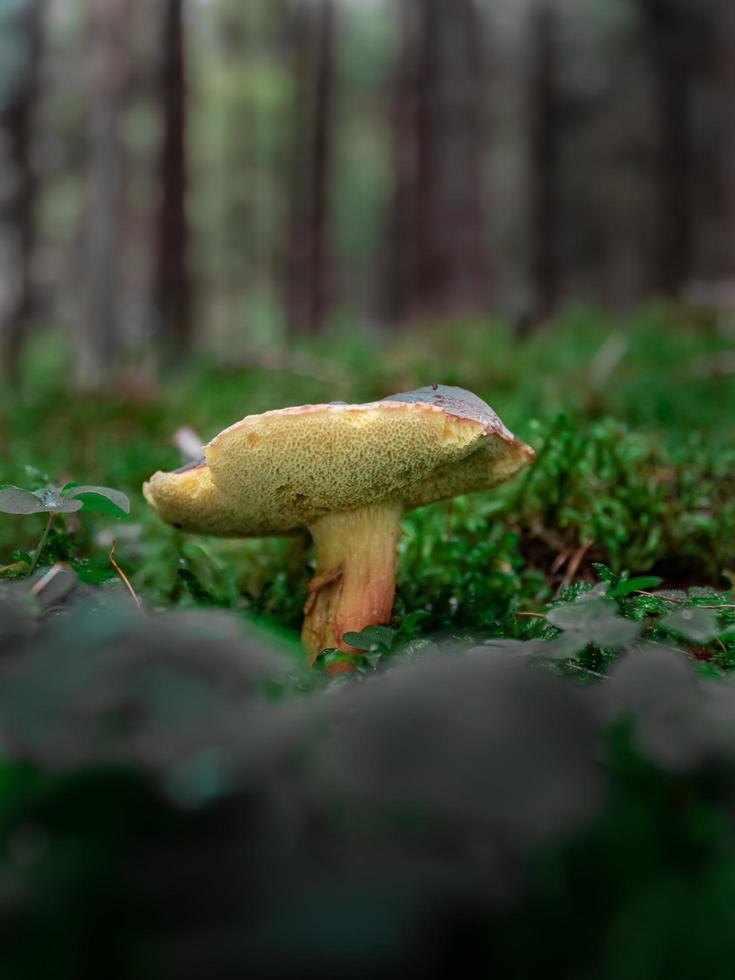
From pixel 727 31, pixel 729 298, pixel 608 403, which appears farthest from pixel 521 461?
pixel 727 31

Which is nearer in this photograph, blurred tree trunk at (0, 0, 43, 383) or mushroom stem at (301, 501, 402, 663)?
mushroom stem at (301, 501, 402, 663)

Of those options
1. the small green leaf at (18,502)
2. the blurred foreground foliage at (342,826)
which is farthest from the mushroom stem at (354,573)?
the blurred foreground foliage at (342,826)

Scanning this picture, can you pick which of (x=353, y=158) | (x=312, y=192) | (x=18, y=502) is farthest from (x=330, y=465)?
(x=353, y=158)

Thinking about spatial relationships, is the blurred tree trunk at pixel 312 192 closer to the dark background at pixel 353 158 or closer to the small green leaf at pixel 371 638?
the dark background at pixel 353 158

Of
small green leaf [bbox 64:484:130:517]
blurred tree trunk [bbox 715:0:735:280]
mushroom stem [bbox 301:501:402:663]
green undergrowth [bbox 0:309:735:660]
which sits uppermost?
blurred tree trunk [bbox 715:0:735:280]

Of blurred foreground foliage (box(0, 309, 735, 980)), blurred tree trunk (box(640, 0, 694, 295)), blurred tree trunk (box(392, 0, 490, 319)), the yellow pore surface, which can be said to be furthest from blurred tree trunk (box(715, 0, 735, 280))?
blurred foreground foliage (box(0, 309, 735, 980))

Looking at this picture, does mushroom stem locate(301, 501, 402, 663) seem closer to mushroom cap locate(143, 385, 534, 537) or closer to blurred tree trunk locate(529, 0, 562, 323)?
mushroom cap locate(143, 385, 534, 537)
